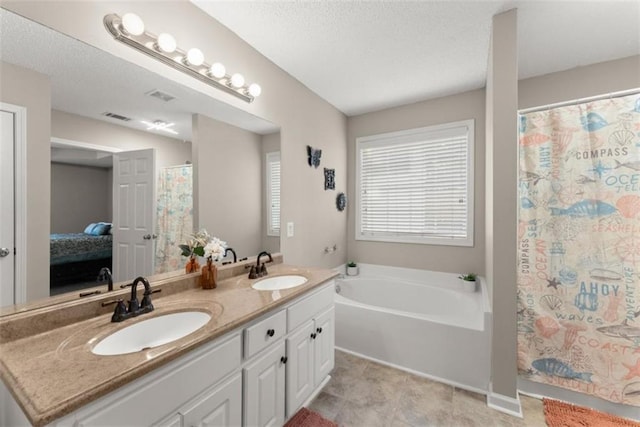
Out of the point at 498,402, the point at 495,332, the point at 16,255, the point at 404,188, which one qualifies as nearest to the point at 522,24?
the point at 404,188

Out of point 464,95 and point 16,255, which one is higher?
point 464,95

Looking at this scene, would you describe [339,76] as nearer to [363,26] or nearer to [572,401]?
[363,26]

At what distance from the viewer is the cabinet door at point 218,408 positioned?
937mm

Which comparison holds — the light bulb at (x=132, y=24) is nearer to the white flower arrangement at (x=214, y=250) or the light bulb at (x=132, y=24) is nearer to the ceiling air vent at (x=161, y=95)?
the ceiling air vent at (x=161, y=95)

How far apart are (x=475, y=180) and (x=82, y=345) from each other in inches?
124

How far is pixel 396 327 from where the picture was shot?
6.98ft

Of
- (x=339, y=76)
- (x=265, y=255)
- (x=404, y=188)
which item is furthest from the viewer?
(x=404, y=188)

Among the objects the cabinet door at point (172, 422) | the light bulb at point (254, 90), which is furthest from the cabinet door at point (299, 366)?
the light bulb at point (254, 90)

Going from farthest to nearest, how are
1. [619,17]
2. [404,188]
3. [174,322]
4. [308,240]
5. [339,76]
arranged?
[404,188], [308,240], [339,76], [619,17], [174,322]

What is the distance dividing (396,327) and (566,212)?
1436 millimetres

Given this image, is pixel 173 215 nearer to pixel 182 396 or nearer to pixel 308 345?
pixel 182 396

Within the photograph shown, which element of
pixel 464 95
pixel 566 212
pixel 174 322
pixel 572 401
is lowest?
pixel 572 401

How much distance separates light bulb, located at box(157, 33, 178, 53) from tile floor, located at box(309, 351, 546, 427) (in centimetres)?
228

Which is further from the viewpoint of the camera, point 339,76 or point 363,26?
point 339,76
